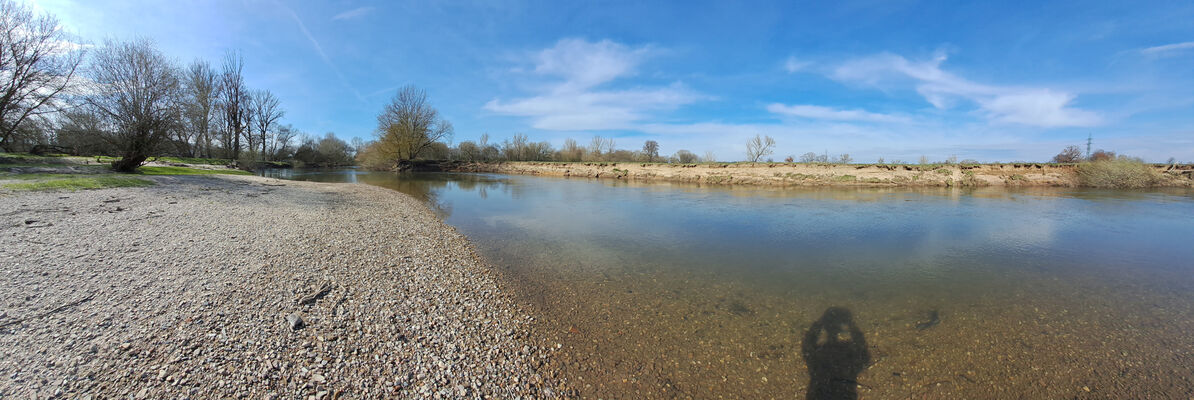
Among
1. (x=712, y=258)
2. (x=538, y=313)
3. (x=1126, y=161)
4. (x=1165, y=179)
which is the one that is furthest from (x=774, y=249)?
(x=1165, y=179)

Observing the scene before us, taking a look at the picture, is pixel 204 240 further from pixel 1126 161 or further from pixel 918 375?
pixel 1126 161

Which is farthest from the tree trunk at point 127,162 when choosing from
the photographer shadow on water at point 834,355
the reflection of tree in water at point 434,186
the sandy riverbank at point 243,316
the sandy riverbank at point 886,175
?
the sandy riverbank at point 886,175

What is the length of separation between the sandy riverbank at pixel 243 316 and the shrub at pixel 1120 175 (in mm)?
35381

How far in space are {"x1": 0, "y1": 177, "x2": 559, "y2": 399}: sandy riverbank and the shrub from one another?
3538 centimetres

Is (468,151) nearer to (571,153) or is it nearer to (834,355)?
(571,153)

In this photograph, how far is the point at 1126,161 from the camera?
21.6m

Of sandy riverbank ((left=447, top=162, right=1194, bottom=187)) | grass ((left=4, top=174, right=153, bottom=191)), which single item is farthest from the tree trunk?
sandy riverbank ((left=447, top=162, right=1194, bottom=187))

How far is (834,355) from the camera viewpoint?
3436 millimetres

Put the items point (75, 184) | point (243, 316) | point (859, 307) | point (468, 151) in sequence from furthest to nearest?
point (468, 151)
point (75, 184)
point (859, 307)
point (243, 316)

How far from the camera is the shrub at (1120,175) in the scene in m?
21.0

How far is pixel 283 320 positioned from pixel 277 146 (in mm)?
67023

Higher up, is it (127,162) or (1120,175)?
(1120,175)

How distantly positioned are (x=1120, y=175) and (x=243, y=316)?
125ft

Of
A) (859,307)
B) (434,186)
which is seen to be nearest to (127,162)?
(434,186)
